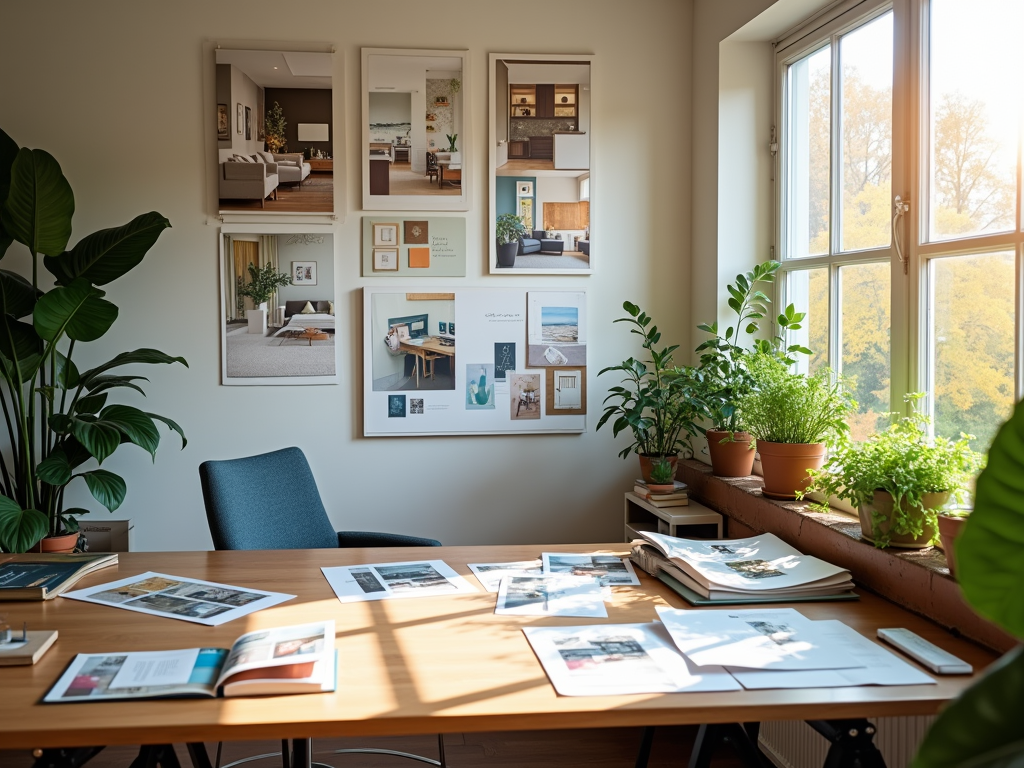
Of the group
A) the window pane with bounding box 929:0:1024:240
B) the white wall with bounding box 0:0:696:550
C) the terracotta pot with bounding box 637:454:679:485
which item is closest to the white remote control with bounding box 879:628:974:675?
the window pane with bounding box 929:0:1024:240

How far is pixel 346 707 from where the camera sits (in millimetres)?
1386

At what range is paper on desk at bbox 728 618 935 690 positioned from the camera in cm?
148

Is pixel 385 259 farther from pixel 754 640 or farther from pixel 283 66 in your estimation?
pixel 754 640

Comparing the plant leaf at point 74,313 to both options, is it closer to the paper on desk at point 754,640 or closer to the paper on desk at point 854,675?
the paper on desk at point 754,640

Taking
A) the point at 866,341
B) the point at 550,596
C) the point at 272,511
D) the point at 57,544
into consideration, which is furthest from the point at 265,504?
the point at 866,341

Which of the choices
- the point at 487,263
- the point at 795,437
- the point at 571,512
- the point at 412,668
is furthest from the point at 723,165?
the point at 412,668

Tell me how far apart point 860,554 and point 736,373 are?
3.63 ft

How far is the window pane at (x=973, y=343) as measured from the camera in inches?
83.0

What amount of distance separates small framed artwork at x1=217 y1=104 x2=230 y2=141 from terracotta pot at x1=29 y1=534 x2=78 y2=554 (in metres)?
1.66

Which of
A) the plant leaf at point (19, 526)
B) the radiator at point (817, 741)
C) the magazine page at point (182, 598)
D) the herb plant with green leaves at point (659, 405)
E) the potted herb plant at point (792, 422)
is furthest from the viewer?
the herb plant with green leaves at point (659, 405)

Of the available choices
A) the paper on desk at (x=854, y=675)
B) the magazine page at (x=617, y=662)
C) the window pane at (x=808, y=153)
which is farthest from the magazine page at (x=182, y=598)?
the window pane at (x=808, y=153)

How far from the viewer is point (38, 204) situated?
3186 mm

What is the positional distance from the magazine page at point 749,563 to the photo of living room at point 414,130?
198cm

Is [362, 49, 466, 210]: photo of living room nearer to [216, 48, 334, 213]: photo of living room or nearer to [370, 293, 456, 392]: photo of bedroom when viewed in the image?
[216, 48, 334, 213]: photo of living room
